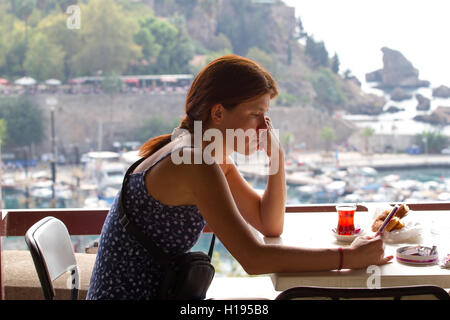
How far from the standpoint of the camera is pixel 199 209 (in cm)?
102

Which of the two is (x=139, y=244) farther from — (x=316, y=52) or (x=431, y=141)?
(x=316, y=52)

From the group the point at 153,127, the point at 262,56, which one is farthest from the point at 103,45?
the point at 262,56

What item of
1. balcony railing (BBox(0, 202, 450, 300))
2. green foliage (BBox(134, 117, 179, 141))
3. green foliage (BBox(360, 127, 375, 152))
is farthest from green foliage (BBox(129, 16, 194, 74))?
balcony railing (BBox(0, 202, 450, 300))

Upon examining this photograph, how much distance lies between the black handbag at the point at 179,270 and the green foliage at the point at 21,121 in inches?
873

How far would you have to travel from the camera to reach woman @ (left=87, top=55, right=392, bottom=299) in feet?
3.31

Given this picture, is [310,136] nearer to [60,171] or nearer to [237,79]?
[60,171]

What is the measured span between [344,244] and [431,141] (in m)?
22.1

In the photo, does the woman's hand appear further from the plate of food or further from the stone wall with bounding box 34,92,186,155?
the stone wall with bounding box 34,92,186,155

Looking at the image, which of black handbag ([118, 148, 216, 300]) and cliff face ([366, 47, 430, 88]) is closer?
black handbag ([118, 148, 216, 300])

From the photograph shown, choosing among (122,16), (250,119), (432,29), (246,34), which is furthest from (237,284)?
(432,29)

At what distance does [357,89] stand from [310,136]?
2.94 m

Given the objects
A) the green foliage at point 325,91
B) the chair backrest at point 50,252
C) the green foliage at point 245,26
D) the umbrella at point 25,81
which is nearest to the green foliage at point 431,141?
the green foliage at point 325,91

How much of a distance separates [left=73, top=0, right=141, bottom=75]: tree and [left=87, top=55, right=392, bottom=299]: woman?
72.8 ft
